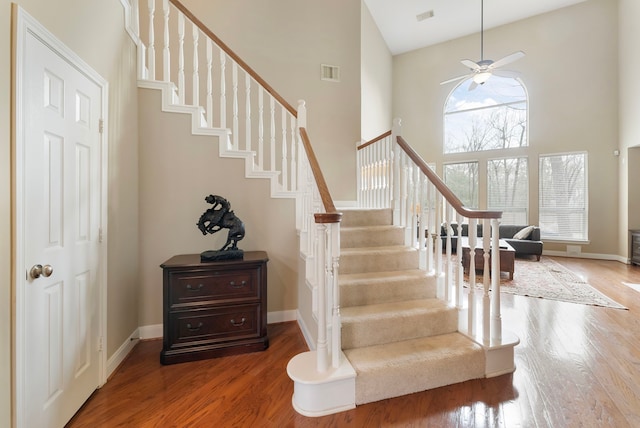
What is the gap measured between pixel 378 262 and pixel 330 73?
319 cm

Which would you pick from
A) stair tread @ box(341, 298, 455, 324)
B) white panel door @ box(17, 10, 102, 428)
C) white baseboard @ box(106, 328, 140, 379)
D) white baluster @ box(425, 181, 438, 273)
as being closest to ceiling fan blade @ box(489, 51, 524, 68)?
white baluster @ box(425, 181, 438, 273)

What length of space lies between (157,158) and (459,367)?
3.05m

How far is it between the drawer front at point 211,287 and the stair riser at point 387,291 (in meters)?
0.80

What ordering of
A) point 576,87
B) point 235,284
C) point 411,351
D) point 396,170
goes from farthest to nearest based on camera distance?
1. point 576,87
2. point 396,170
3. point 235,284
4. point 411,351

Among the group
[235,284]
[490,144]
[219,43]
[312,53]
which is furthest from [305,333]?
[490,144]

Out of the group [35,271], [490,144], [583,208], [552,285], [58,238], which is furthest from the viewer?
[490,144]

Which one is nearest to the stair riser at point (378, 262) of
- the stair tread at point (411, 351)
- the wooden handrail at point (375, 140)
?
the stair tread at point (411, 351)

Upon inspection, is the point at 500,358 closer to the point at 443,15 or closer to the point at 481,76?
the point at 481,76

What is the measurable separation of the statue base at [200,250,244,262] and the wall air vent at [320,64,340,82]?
321cm

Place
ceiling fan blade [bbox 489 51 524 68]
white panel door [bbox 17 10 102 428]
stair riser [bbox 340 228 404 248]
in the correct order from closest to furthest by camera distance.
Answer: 1. white panel door [bbox 17 10 102 428]
2. stair riser [bbox 340 228 404 248]
3. ceiling fan blade [bbox 489 51 524 68]

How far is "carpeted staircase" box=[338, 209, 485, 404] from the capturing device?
6.13ft

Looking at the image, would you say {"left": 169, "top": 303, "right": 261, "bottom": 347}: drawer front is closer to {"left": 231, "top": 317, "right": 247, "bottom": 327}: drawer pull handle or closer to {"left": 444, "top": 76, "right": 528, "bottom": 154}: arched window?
{"left": 231, "top": 317, "right": 247, "bottom": 327}: drawer pull handle

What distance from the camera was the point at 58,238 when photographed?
159 cm

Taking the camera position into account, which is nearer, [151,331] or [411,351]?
[411,351]
